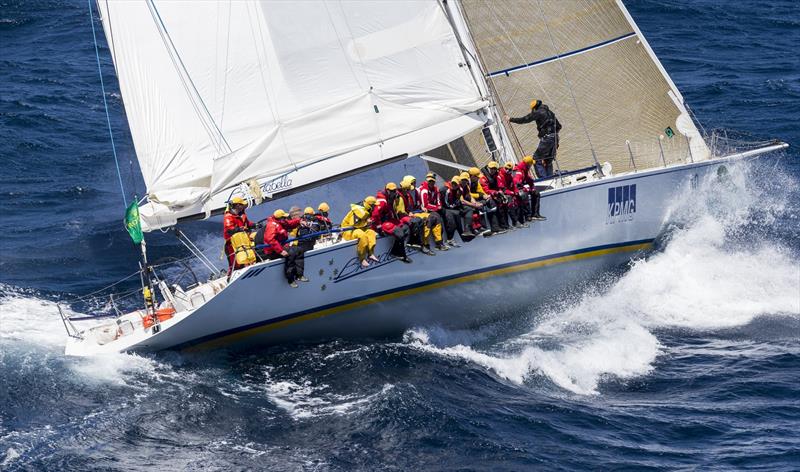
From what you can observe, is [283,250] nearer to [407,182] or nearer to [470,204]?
[407,182]

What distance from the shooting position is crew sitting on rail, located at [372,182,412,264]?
17.7 metres

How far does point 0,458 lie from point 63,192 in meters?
11.2

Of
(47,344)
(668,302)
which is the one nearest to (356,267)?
(47,344)

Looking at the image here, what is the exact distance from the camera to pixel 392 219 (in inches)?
706

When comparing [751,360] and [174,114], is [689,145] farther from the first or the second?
[174,114]

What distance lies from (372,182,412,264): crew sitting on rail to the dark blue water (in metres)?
1.64

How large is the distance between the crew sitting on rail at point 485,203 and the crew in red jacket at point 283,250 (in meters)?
3.24

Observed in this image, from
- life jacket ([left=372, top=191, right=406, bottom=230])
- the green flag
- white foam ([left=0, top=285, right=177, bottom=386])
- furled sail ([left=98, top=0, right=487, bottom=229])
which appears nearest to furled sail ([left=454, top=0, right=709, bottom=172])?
furled sail ([left=98, top=0, right=487, bottom=229])

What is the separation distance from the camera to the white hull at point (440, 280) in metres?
17.2

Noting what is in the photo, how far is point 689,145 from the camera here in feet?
67.2

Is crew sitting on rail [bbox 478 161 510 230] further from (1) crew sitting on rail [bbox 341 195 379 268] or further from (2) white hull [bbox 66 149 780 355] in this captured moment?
(1) crew sitting on rail [bbox 341 195 379 268]

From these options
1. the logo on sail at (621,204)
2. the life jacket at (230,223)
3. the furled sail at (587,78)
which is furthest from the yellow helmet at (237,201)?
the logo on sail at (621,204)

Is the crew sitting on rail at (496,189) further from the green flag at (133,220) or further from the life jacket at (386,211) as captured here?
the green flag at (133,220)

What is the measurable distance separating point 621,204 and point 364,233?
4.94 meters
